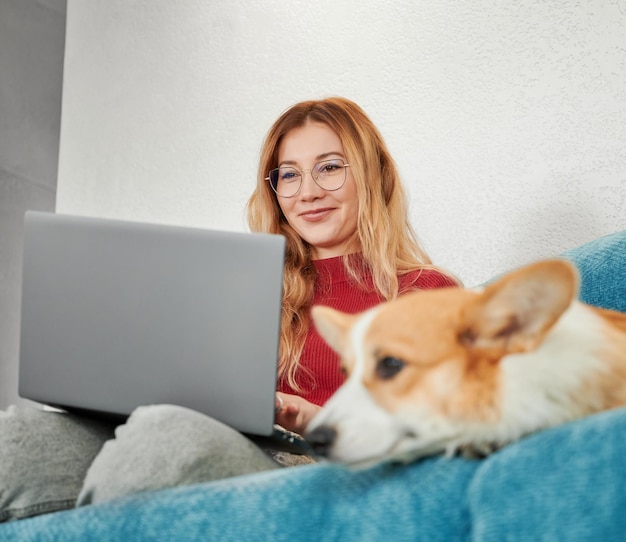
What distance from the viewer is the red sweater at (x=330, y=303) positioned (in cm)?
144

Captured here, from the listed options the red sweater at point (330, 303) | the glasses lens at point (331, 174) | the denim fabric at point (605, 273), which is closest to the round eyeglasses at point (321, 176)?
the glasses lens at point (331, 174)

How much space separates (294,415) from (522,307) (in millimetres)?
568

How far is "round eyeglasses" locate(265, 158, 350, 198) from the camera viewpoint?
5.51 feet

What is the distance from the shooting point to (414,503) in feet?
2.08

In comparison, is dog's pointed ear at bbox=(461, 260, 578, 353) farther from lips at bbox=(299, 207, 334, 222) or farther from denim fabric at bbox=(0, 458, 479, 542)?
lips at bbox=(299, 207, 334, 222)

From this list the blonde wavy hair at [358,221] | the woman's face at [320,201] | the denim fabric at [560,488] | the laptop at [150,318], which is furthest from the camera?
the woman's face at [320,201]

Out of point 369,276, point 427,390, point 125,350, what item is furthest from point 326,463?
point 369,276

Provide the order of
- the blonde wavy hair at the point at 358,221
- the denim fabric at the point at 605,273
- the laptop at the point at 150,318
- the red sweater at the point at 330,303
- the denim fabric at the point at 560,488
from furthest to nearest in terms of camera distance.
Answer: the blonde wavy hair at the point at 358,221
the red sweater at the point at 330,303
the denim fabric at the point at 605,273
the laptop at the point at 150,318
the denim fabric at the point at 560,488

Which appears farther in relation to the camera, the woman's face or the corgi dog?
the woman's face

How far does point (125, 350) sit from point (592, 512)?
25.1 inches

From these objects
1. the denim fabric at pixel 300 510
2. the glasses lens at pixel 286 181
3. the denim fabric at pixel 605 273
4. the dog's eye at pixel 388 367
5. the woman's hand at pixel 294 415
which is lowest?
the woman's hand at pixel 294 415

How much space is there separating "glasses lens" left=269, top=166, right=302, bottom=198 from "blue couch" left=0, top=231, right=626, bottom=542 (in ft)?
3.37

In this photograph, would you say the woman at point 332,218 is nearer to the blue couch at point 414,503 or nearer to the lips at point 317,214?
the lips at point 317,214

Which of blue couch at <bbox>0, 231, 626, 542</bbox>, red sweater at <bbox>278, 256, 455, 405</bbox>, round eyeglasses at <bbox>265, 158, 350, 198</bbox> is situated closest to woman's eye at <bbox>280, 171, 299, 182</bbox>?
round eyeglasses at <bbox>265, 158, 350, 198</bbox>
